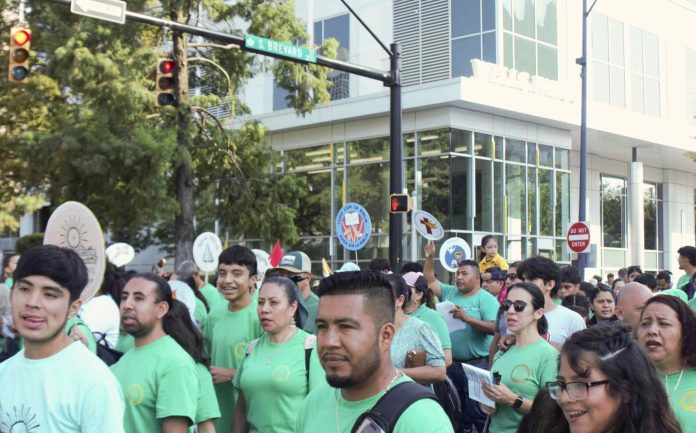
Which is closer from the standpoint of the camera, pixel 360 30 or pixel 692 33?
pixel 360 30

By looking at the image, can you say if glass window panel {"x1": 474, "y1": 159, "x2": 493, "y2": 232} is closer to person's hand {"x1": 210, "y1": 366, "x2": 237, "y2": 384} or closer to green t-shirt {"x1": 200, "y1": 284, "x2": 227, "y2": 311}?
green t-shirt {"x1": 200, "y1": 284, "x2": 227, "y2": 311}

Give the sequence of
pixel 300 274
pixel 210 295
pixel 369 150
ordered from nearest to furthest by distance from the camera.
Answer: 1. pixel 300 274
2. pixel 210 295
3. pixel 369 150

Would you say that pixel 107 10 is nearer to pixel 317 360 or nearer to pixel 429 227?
pixel 429 227

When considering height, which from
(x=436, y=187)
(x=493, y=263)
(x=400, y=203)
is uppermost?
(x=436, y=187)

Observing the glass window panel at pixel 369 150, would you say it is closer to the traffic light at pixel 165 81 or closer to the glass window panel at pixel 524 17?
the glass window panel at pixel 524 17

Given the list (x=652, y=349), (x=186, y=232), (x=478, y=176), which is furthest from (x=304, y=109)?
(x=652, y=349)

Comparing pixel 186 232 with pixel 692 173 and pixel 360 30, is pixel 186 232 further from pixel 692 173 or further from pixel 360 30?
pixel 692 173

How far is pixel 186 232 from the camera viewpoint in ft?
70.6

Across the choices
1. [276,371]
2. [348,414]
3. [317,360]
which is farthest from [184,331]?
[348,414]

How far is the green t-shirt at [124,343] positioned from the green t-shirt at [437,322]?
240 centimetres

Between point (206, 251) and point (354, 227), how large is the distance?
325 cm

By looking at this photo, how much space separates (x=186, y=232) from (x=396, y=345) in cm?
1582

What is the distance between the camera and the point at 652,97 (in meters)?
33.5

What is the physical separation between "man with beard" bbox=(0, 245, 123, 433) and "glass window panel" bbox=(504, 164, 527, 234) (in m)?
24.4
